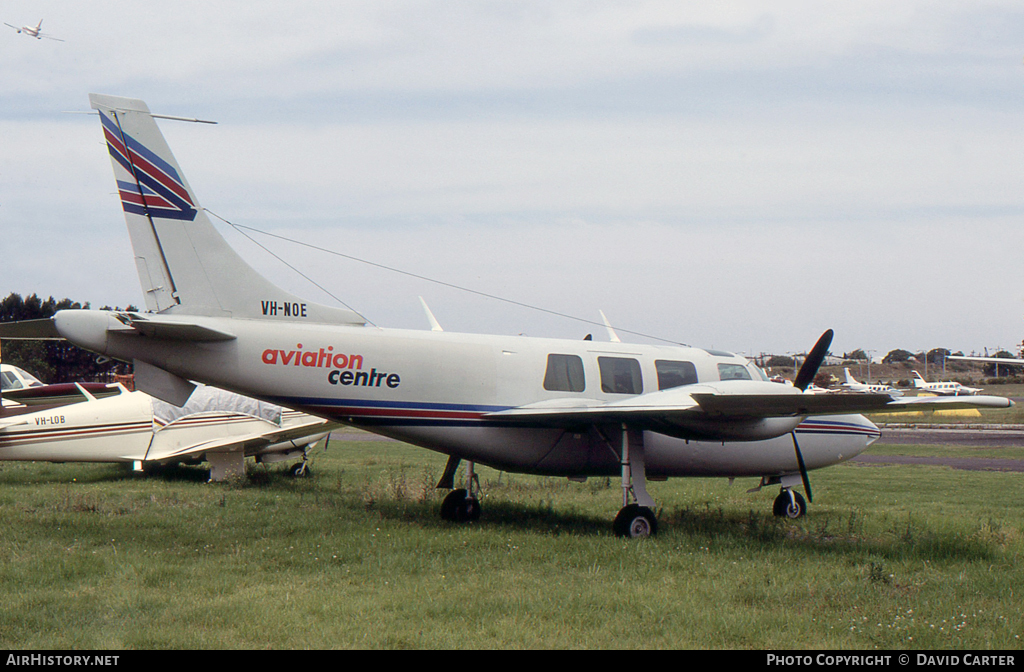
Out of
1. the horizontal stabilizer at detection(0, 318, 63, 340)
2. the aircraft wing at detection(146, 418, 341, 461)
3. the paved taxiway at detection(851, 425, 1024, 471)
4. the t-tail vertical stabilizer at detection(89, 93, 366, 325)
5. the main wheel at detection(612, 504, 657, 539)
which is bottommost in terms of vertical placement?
the paved taxiway at detection(851, 425, 1024, 471)

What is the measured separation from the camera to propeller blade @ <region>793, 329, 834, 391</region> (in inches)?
511

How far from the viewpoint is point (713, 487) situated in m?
19.6

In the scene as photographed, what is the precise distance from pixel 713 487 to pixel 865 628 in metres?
12.4

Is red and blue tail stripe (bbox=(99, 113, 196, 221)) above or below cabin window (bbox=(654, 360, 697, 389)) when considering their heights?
above

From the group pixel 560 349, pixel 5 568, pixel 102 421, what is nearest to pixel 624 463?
pixel 560 349

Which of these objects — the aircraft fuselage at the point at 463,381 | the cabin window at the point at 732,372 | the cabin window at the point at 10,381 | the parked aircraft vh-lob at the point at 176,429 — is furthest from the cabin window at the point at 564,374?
the cabin window at the point at 10,381

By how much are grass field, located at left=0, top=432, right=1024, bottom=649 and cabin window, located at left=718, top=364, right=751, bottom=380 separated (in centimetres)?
243

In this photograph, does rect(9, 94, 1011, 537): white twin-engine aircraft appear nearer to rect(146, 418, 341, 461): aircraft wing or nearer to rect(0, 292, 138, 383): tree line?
rect(146, 418, 341, 461): aircraft wing

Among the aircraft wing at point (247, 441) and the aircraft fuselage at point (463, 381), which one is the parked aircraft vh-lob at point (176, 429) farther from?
the aircraft fuselage at point (463, 381)

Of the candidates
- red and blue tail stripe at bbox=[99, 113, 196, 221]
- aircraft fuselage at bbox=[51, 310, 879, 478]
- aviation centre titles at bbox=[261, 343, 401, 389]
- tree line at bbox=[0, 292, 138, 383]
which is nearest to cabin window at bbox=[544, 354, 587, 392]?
aircraft fuselage at bbox=[51, 310, 879, 478]

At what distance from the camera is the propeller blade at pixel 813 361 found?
42.6 feet

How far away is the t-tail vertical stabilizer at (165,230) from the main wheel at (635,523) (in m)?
5.82

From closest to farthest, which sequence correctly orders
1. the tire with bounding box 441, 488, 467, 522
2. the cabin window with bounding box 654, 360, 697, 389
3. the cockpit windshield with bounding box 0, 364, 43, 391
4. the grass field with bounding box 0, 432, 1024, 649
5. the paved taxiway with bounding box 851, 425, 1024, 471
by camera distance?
the grass field with bounding box 0, 432, 1024, 649 < the tire with bounding box 441, 488, 467, 522 < the cabin window with bounding box 654, 360, 697, 389 < the paved taxiway with bounding box 851, 425, 1024, 471 < the cockpit windshield with bounding box 0, 364, 43, 391
